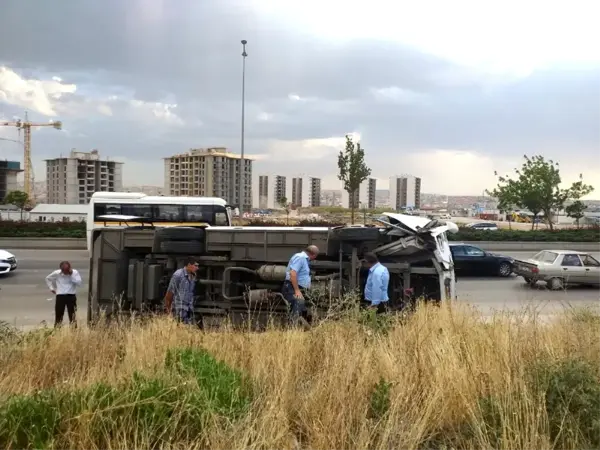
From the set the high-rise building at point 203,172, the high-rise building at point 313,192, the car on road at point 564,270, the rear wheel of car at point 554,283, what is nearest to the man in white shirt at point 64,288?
the rear wheel of car at point 554,283

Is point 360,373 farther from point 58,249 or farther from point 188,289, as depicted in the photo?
point 58,249

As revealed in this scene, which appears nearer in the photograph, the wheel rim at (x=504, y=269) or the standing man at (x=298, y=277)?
the standing man at (x=298, y=277)

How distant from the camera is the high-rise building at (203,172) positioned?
114 m

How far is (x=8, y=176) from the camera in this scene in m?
145

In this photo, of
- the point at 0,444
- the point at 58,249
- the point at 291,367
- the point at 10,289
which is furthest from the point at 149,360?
the point at 58,249

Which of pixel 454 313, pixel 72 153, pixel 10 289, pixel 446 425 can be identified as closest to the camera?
pixel 446 425

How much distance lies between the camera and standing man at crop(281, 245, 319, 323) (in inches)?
322

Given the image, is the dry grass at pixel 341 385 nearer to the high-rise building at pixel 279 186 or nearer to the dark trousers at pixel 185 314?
the dark trousers at pixel 185 314

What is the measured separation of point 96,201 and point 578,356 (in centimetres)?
2293

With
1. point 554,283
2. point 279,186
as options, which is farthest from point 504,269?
point 279,186

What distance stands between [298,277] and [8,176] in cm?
15878

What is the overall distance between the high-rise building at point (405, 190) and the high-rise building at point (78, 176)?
78.2 metres

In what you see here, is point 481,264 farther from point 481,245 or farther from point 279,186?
point 279,186

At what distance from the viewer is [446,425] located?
145 inches
